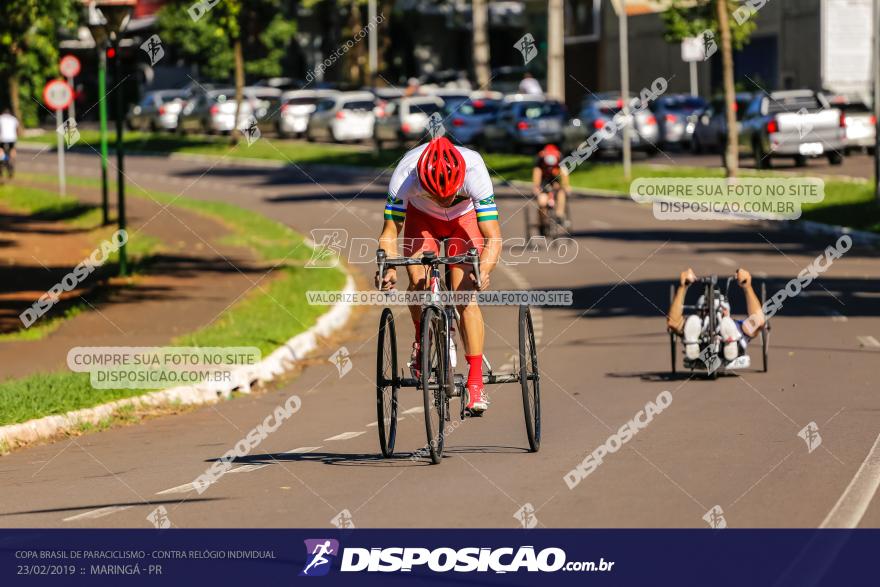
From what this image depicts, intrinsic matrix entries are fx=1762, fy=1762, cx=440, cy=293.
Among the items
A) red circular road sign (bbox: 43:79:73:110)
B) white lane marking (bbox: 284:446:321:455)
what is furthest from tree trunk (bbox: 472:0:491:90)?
white lane marking (bbox: 284:446:321:455)

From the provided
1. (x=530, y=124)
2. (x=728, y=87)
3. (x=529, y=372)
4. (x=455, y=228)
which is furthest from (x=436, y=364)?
(x=530, y=124)

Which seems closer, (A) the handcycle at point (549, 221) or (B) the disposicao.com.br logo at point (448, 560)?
(B) the disposicao.com.br logo at point (448, 560)

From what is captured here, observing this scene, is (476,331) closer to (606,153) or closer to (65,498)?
(65,498)

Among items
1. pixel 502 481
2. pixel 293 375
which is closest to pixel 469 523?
pixel 502 481

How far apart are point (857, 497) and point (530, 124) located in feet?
134

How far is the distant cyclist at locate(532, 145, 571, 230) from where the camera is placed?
26.4 m

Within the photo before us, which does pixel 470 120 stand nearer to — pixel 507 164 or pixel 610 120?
pixel 507 164

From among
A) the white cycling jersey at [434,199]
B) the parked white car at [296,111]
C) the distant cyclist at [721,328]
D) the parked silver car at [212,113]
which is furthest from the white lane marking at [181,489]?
the parked silver car at [212,113]

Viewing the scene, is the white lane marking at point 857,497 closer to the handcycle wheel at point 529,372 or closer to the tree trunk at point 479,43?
the handcycle wheel at point 529,372

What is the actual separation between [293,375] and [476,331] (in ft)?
21.6

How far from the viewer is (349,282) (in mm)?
24781

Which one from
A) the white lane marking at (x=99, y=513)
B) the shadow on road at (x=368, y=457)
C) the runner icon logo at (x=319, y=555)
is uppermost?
the runner icon logo at (x=319, y=555)

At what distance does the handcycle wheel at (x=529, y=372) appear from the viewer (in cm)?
1053

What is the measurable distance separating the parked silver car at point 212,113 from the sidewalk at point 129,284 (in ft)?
81.4
